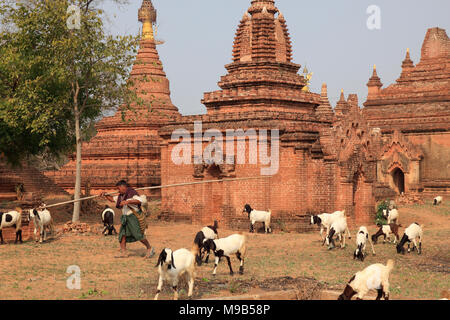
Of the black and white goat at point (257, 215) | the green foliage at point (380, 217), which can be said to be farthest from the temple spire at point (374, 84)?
the black and white goat at point (257, 215)

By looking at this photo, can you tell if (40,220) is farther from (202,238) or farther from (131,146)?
(131,146)

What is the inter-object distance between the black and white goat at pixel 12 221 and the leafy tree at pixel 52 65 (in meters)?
3.47

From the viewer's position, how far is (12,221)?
707 inches

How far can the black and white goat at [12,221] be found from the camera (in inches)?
700

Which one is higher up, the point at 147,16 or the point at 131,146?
the point at 147,16

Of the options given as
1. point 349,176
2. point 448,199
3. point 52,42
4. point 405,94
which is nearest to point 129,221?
point 52,42

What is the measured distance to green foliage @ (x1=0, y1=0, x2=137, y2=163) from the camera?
21219mm

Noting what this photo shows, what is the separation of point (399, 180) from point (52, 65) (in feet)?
75.1

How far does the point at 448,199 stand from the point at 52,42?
2329 centimetres

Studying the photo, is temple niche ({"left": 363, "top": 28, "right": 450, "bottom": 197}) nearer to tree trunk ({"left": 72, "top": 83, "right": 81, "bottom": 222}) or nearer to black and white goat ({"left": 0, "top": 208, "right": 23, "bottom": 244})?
tree trunk ({"left": 72, "top": 83, "right": 81, "bottom": 222})

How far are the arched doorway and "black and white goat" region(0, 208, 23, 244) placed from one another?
24426 mm

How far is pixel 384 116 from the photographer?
38.6m
